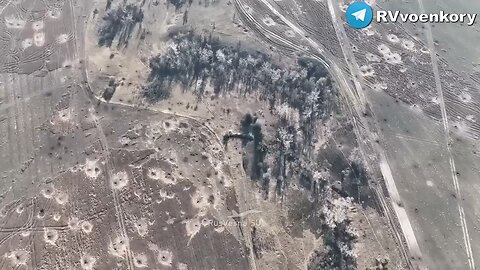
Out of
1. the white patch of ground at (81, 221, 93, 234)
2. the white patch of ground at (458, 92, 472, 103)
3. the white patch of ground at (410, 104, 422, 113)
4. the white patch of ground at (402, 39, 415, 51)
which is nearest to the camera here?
the white patch of ground at (81, 221, 93, 234)

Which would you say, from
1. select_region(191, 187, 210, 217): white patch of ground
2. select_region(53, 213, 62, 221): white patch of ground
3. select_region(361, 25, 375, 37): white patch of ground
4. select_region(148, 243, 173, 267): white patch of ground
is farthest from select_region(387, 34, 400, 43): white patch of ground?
select_region(53, 213, 62, 221): white patch of ground

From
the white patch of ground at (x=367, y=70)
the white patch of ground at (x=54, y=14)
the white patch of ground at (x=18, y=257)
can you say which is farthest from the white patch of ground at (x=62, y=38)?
the white patch of ground at (x=367, y=70)

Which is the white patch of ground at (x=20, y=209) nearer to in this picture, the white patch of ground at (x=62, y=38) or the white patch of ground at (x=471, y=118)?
the white patch of ground at (x=62, y=38)

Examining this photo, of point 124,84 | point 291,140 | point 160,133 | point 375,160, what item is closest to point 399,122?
point 375,160

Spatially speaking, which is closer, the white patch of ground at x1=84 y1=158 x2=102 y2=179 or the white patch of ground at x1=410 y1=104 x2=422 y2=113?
the white patch of ground at x1=84 y1=158 x2=102 y2=179

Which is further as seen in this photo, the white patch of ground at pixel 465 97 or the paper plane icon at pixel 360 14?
the paper plane icon at pixel 360 14

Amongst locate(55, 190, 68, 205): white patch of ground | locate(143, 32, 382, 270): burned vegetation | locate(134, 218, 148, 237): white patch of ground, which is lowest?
locate(134, 218, 148, 237): white patch of ground

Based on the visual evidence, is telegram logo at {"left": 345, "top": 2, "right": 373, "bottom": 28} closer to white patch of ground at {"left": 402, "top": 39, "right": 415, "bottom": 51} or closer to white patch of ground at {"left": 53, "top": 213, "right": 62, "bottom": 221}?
white patch of ground at {"left": 402, "top": 39, "right": 415, "bottom": 51}
